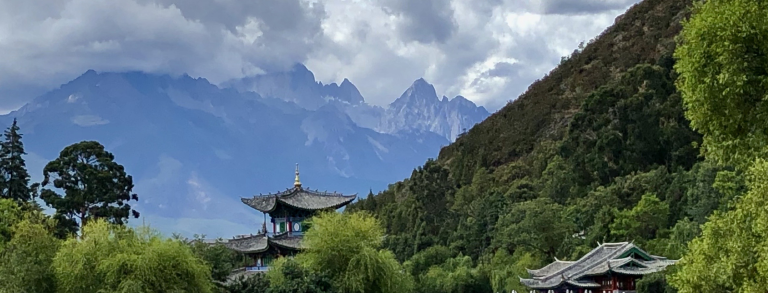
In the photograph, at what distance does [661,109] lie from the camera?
5319 centimetres

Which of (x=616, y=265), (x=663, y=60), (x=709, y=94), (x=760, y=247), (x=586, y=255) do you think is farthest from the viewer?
(x=663, y=60)

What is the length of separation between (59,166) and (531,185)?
1367 inches

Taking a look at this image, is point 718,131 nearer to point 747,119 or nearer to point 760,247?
point 747,119

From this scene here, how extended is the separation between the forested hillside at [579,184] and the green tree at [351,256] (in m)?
11.5

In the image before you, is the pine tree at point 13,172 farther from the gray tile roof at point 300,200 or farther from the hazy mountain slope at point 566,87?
the hazy mountain slope at point 566,87

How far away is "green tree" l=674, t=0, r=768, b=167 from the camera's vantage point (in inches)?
370

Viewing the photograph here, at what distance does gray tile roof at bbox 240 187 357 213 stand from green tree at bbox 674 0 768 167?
98.2 ft

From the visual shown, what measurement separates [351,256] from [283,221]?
1168cm

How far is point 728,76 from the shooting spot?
9.47 metres

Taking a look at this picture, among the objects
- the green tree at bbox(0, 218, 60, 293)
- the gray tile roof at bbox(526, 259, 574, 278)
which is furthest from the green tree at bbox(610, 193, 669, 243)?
the green tree at bbox(0, 218, 60, 293)

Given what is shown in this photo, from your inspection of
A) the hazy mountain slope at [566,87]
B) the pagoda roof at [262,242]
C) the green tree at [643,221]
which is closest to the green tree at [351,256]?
the pagoda roof at [262,242]

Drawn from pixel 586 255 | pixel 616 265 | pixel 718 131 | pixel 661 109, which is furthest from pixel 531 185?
pixel 718 131

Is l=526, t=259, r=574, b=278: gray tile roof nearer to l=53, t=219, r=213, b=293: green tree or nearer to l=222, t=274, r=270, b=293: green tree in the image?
l=222, t=274, r=270, b=293: green tree

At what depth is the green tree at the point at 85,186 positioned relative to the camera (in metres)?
35.6
